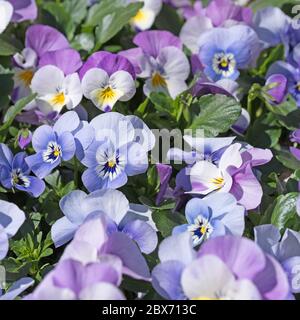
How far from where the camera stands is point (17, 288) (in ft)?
3.52

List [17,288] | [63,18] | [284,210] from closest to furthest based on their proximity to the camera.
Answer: [17,288] < [284,210] < [63,18]

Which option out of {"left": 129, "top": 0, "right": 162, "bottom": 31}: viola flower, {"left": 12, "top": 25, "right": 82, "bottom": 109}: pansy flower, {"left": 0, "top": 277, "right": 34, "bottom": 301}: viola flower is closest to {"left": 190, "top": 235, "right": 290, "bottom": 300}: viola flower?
{"left": 0, "top": 277, "right": 34, "bottom": 301}: viola flower

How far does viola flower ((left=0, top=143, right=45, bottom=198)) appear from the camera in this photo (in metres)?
1.26

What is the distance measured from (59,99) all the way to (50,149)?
19 centimetres

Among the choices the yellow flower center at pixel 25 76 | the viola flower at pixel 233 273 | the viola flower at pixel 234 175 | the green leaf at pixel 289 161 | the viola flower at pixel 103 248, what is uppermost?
the viola flower at pixel 233 273

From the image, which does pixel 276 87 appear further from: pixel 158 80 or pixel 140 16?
pixel 140 16

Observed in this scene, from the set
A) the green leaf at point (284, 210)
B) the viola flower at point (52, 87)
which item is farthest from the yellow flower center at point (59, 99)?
the green leaf at point (284, 210)

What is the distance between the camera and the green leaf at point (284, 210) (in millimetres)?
1173

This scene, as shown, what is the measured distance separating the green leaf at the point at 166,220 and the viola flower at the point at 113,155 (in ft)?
0.25

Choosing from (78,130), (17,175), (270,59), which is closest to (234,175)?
(78,130)

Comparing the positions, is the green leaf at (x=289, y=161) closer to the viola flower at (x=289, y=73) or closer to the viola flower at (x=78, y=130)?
the viola flower at (x=289, y=73)

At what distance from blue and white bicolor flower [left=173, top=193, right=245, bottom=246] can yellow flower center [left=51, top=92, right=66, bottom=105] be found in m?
0.38

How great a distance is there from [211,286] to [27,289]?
1.18 feet

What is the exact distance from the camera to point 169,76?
59.4 inches
